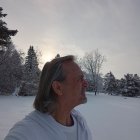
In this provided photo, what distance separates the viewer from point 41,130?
187 cm

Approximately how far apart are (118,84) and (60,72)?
2755 inches

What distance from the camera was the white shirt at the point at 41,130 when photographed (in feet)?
5.83

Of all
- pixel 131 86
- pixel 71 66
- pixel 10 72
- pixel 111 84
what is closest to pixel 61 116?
pixel 71 66

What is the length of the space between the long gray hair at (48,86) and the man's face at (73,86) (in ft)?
0.13

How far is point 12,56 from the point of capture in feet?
156

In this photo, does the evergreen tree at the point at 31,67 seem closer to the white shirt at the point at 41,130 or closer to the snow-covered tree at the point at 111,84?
the snow-covered tree at the point at 111,84

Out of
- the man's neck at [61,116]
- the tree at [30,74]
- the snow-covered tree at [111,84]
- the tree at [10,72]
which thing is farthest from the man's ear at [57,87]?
the snow-covered tree at [111,84]

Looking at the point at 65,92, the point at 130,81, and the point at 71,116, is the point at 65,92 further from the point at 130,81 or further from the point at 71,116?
the point at 130,81

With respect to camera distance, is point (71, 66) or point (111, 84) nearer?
point (71, 66)

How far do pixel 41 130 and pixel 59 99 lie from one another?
30cm

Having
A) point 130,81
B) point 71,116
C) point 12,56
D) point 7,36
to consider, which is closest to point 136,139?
point 71,116

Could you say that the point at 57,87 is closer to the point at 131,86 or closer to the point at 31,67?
the point at 31,67

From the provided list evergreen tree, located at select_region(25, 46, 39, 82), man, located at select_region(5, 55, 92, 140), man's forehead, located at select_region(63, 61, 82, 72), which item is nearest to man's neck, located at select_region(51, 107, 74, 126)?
man, located at select_region(5, 55, 92, 140)

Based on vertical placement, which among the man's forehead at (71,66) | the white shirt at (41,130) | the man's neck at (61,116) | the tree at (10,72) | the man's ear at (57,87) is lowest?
the white shirt at (41,130)
